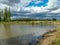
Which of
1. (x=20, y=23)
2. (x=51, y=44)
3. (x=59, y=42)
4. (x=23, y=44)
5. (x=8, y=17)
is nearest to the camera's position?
(x=59, y=42)

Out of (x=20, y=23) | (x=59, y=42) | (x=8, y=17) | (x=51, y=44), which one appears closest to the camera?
(x=59, y=42)

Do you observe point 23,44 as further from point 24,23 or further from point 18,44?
point 24,23

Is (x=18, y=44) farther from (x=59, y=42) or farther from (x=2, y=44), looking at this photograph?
(x=59, y=42)

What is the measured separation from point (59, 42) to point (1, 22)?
35.0 metres

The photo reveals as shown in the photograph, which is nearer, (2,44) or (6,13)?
(2,44)

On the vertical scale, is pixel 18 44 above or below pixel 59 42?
below

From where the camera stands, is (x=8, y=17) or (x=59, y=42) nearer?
(x=59, y=42)

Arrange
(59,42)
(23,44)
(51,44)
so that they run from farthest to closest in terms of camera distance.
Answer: (23,44) → (51,44) → (59,42)

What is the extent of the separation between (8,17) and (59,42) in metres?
32.0

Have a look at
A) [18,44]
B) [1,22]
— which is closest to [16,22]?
[1,22]

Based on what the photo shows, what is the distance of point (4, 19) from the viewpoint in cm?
4147

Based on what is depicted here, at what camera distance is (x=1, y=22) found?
43.0 m

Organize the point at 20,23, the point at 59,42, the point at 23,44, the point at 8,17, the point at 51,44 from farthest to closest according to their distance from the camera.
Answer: the point at 20,23, the point at 8,17, the point at 23,44, the point at 51,44, the point at 59,42

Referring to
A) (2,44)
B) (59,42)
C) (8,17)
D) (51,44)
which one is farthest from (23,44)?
(8,17)
